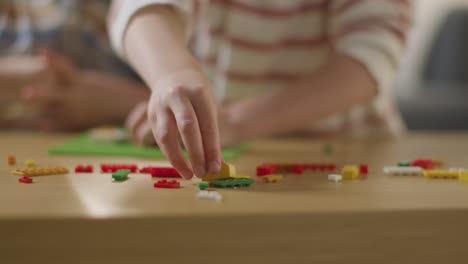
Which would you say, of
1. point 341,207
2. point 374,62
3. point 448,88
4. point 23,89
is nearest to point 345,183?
point 341,207

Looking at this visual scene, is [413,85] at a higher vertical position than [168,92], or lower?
higher

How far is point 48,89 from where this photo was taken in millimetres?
1002

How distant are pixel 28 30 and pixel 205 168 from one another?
0.83 metres

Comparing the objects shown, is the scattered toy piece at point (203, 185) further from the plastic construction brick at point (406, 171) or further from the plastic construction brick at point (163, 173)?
the plastic construction brick at point (406, 171)

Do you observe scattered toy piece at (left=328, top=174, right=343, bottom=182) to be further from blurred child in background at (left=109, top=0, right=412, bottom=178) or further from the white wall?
the white wall

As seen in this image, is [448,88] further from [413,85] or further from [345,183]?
[345,183]

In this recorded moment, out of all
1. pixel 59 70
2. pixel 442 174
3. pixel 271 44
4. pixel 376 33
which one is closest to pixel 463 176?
pixel 442 174

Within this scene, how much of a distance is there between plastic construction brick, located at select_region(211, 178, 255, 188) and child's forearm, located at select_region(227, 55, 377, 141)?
12.6 inches

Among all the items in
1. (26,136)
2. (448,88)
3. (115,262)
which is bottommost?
(115,262)

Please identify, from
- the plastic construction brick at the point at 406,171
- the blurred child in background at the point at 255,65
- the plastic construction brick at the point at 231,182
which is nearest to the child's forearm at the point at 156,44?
the blurred child in background at the point at 255,65

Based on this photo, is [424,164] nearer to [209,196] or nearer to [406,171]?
[406,171]

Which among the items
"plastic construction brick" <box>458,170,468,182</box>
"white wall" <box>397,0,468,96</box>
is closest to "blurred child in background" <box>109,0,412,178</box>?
"plastic construction brick" <box>458,170,468,182</box>

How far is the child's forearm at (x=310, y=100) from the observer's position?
0.82 meters

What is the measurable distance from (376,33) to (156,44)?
37 centimetres
